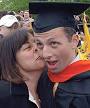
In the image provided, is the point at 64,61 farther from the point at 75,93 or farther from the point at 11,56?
the point at 11,56

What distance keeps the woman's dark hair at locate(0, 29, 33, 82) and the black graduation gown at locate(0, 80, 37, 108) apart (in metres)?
0.07

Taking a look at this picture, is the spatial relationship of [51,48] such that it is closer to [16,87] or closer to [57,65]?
[57,65]

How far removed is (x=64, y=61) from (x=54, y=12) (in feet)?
1.80

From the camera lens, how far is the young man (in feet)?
11.5

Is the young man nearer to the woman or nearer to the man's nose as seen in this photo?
the man's nose

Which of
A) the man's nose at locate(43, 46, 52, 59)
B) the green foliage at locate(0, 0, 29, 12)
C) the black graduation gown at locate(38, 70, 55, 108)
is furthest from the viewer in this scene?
the green foliage at locate(0, 0, 29, 12)

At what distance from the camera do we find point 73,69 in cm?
365

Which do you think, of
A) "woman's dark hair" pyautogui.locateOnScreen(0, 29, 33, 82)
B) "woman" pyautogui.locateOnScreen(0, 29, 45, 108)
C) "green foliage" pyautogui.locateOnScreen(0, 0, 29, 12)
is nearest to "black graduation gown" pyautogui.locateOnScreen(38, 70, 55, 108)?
"woman" pyautogui.locateOnScreen(0, 29, 45, 108)

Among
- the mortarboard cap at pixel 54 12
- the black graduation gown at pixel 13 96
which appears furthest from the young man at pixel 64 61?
the black graduation gown at pixel 13 96

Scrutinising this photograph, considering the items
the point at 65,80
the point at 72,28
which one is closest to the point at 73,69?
the point at 65,80

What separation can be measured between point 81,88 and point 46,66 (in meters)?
0.39

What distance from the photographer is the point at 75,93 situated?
3.56m

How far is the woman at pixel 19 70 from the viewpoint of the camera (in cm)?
379

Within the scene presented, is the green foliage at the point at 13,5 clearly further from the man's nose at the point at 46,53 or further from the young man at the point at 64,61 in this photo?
the man's nose at the point at 46,53
